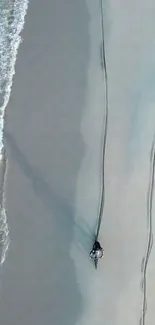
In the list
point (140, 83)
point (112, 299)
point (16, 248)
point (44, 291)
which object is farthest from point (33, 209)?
point (140, 83)

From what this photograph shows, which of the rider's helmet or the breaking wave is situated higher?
the breaking wave

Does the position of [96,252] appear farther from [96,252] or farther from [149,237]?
[149,237]

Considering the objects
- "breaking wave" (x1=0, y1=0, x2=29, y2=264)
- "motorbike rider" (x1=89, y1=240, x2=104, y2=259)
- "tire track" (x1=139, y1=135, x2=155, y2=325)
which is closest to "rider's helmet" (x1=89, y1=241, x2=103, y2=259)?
"motorbike rider" (x1=89, y1=240, x2=104, y2=259)

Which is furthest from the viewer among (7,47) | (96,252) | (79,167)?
(7,47)

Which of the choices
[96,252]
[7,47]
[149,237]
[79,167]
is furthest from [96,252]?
[7,47]

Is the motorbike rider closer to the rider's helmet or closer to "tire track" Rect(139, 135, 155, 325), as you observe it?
the rider's helmet

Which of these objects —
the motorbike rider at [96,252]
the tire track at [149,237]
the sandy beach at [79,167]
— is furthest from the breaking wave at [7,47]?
the tire track at [149,237]

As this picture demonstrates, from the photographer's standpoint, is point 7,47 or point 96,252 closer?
point 96,252

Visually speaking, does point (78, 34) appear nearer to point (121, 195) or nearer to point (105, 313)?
point (121, 195)
